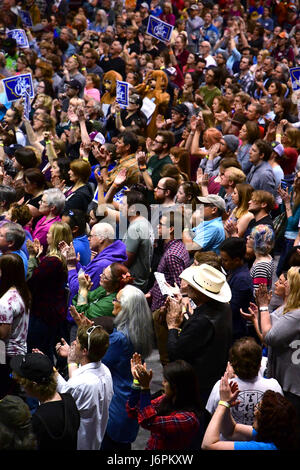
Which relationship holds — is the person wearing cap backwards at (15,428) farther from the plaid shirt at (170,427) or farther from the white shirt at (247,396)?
the white shirt at (247,396)

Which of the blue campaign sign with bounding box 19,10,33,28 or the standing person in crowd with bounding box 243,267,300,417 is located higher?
the standing person in crowd with bounding box 243,267,300,417

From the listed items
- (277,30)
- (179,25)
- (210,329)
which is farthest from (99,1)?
(210,329)

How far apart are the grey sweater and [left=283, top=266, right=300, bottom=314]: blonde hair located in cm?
5

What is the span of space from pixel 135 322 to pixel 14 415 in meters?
1.70

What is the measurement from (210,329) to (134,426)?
0.81 m

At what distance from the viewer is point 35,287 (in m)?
5.69

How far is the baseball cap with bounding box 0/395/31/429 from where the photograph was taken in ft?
10.6

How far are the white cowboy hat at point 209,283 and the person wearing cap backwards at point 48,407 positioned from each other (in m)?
1.17

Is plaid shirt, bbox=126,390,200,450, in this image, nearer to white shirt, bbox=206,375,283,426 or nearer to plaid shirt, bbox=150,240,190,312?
white shirt, bbox=206,375,283,426

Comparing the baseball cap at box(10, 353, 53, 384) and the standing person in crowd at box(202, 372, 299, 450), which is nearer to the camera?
the standing person in crowd at box(202, 372, 299, 450)

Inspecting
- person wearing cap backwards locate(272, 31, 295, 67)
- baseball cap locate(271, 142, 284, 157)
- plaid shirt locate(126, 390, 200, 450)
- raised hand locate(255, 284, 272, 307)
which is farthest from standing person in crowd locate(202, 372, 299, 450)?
person wearing cap backwards locate(272, 31, 295, 67)

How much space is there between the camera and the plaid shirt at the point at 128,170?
7773 millimetres

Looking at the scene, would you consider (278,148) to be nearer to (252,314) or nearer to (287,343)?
(252,314)

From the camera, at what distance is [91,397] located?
13.9 ft
